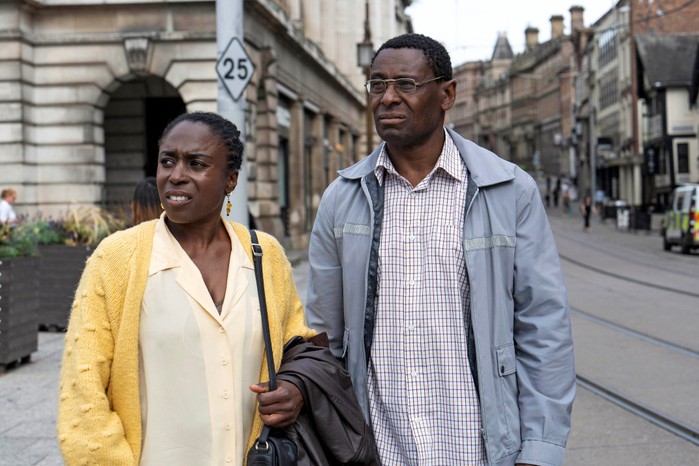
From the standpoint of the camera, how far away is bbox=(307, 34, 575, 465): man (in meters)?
3.07

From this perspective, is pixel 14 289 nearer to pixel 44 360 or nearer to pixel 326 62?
pixel 44 360

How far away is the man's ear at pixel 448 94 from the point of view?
327cm

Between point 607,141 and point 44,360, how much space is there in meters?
63.2

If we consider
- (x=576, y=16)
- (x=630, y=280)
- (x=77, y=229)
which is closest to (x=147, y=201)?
(x=77, y=229)

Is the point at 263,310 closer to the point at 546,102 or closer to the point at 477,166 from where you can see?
the point at 477,166

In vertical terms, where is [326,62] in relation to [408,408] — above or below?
above

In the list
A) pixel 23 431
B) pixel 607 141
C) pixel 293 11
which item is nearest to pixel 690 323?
pixel 23 431

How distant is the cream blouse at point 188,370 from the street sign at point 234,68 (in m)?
8.85

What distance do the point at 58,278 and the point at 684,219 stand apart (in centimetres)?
2225

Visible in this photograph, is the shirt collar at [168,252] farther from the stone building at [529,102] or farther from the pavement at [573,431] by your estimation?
the stone building at [529,102]

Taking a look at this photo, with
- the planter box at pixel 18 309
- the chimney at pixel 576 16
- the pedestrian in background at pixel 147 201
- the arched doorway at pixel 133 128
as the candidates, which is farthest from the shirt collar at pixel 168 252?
the chimney at pixel 576 16

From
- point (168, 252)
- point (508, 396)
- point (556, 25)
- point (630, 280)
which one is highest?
point (556, 25)

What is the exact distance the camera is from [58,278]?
39.7ft

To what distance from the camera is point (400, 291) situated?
3135 mm
